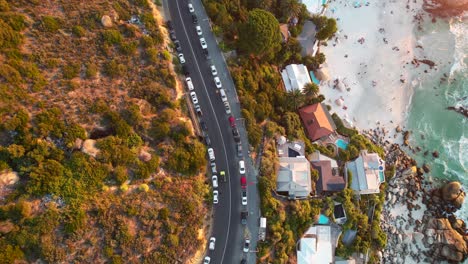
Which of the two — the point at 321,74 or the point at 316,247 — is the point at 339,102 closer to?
the point at 321,74

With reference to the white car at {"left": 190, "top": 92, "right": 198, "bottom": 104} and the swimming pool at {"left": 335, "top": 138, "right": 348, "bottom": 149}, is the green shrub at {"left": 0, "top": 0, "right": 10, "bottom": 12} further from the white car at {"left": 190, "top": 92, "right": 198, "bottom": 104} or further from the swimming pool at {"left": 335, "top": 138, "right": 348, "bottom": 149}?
the swimming pool at {"left": 335, "top": 138, "right": 348, "bottom": 149}

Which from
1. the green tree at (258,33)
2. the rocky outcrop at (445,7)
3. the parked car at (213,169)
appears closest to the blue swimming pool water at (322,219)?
the parked car at (213,169)

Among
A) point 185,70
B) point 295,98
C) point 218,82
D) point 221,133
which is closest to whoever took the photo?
point 221,133

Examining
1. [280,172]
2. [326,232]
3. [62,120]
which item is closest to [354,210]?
[326,232]

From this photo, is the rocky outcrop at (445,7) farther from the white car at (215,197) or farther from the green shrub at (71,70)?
the green shrub at (71,70)

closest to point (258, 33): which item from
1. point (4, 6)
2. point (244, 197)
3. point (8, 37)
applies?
point (244, 197)

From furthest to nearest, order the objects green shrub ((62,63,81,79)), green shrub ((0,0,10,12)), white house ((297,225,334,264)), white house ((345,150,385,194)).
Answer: white house ((345,150,385,194)) → white house ((297,225,334,264)) → green shrub ((62,63,81,79)) → green shrub ((0,0,10,12))

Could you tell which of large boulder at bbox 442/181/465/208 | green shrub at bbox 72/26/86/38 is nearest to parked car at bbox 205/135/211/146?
green shrub at bbox 72/26/86/38
